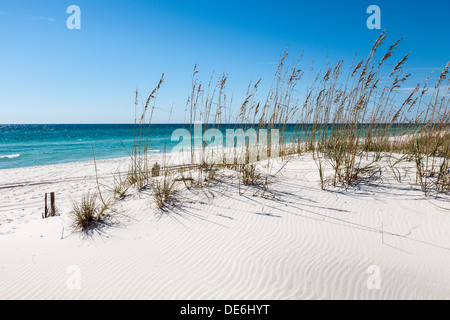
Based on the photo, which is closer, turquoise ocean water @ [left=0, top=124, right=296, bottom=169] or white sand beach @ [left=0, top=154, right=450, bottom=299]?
white sand beach @ [left=0, top=154, right=450, bottom=299]

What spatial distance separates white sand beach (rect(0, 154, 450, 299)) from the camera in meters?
1.67

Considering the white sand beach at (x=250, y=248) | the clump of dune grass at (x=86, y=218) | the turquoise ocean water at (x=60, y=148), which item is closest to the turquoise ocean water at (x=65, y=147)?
the turquoise ocean water at (x=60, y=148)

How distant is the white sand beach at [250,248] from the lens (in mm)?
1674

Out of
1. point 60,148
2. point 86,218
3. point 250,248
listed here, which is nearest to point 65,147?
point 60,148

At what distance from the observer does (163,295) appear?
1.64m

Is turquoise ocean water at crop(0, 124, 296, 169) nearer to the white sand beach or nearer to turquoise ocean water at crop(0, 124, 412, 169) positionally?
turquoise ocean water at crop(0, 124, 412, 169)

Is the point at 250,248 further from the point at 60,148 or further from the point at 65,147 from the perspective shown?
the point at 65,147

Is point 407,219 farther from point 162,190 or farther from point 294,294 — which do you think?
point 162,190

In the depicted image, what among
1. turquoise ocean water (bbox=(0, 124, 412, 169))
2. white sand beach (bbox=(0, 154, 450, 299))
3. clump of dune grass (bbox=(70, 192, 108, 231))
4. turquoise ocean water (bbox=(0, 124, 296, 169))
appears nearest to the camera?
white sand beach (bbox=(0, 154, 450, 299))

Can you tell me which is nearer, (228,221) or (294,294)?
(294,294)

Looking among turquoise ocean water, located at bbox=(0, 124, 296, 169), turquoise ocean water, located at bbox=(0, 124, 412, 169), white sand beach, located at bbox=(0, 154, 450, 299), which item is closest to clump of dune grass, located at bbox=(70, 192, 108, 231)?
white sand beach, located at bbox=(0, 154, 450, 299)

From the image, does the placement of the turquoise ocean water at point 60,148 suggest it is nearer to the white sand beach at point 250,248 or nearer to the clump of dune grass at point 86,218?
the clump of dune grass at point 86,218

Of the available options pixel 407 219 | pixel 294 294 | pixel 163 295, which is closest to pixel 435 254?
pixel 407 219
